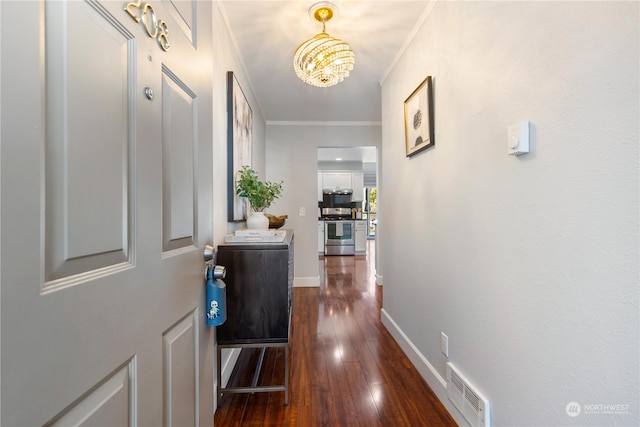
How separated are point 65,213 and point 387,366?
2109mm

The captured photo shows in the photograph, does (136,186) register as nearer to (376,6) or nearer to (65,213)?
(65,213)

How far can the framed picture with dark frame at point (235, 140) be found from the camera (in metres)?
1.99

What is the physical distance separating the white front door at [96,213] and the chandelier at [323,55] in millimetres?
1103

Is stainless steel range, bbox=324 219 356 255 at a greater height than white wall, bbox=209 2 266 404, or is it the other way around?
white wall, bbox=209 2 266 404

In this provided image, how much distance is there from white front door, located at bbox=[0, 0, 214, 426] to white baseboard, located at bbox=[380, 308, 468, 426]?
1.37 m

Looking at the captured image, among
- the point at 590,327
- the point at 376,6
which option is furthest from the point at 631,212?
the point at 376,6

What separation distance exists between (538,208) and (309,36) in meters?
1.85

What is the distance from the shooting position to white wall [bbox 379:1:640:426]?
2.37 ft

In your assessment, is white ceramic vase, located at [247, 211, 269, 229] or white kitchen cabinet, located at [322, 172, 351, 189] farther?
white kitchen cabinet, located at [322, 172, 351, 189]

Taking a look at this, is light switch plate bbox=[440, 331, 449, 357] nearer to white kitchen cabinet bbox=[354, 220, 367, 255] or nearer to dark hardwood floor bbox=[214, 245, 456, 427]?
dark hardwood floor bbox=[214, 245, 456, 427]

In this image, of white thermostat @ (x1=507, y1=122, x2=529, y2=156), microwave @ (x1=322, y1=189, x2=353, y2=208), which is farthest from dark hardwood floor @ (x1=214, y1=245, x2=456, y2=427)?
microwave @ (x1=322, y1=189, x2=353, y2=208)

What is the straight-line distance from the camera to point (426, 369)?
5.94 feet

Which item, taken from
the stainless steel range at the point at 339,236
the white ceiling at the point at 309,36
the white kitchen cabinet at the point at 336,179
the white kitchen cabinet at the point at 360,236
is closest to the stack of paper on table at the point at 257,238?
the white ceiling at the point at 309,36

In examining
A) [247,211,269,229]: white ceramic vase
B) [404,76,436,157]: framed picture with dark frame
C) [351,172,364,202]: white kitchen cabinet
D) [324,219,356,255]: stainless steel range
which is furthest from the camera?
[351,172,364,202]: white kitchen cabinet
